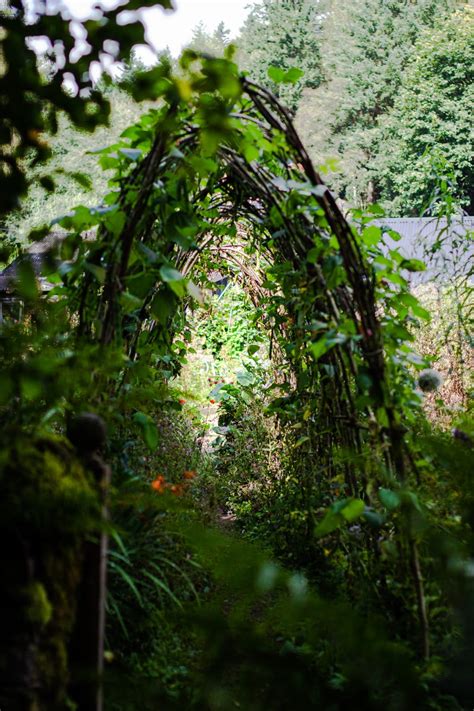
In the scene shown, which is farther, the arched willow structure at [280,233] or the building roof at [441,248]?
the building roof at [441,248]

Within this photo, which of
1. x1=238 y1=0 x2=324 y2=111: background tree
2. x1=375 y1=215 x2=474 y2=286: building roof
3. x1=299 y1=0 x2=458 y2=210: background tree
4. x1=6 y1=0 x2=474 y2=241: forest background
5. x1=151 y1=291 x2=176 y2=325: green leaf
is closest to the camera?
x1=151 y1=291 x2=176 y2=325: green leaf

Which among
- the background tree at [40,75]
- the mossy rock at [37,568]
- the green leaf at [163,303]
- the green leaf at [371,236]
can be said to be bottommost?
the mossy rock at [37,568]

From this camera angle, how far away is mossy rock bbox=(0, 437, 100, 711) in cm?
111

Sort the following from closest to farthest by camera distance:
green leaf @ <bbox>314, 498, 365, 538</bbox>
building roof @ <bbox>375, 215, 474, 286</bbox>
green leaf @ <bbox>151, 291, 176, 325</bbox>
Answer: green leaf @ <bbox>314, 498, 365, 538</bbox>, green leaf @ <bbox>151, 291, 176, 325</bbox>, building roof @ <bbox>375, 215, 474, 286</bbox>

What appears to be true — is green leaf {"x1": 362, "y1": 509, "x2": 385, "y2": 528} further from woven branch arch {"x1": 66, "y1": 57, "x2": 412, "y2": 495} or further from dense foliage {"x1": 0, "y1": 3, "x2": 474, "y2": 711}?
woven branch arch {"x1": 66, "y1": 57, "x2": 412, "y2": 495}

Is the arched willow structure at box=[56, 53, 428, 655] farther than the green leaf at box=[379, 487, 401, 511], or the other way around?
the arched willow structure at box=[56, 53, 428, 655]

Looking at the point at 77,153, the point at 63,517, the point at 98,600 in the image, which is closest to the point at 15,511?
the point at 63,517

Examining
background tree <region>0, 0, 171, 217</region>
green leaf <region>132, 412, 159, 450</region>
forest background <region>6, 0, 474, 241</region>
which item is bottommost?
green leaf <region>132, 412, 159, 450</region>

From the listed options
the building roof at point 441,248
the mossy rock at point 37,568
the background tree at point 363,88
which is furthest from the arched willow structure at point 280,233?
the background tree at point 363,88

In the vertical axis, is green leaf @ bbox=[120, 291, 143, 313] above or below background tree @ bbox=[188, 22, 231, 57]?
below

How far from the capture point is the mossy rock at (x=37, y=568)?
1113 millimetres

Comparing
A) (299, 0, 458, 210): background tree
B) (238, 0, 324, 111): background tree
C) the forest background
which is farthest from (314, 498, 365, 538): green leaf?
(238, 0, 324, 111): background tree

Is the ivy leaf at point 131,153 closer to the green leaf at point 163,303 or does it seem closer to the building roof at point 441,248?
the green leaf at point 163,303

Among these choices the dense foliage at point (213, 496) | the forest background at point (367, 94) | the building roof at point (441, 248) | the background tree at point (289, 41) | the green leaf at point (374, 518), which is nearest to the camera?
the dense foliage at point (213, 496)
